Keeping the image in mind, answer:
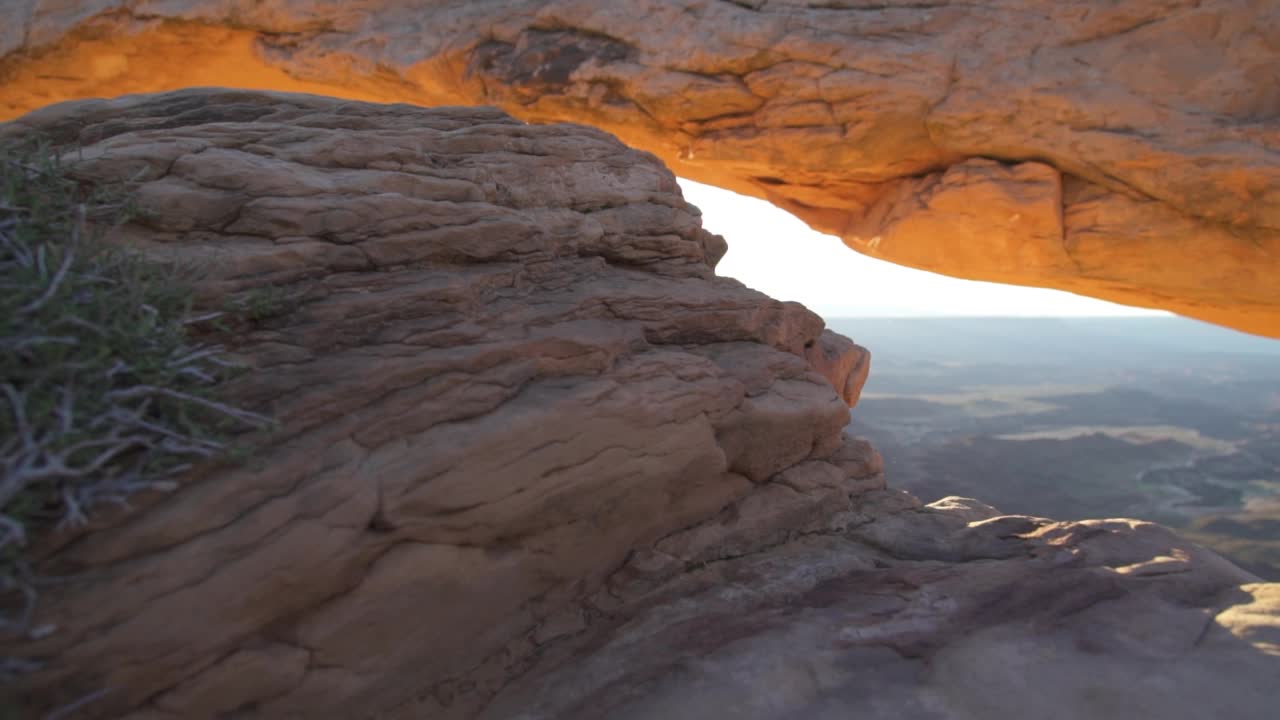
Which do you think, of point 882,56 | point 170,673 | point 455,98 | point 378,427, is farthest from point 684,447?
point 455,98

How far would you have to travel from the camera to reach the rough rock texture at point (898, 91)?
852 cm

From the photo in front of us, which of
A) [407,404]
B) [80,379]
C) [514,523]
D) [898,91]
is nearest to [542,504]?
[514,523]

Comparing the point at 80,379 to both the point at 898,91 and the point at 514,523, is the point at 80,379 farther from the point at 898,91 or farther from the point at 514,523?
the point at 898,91

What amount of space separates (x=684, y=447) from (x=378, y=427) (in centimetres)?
210

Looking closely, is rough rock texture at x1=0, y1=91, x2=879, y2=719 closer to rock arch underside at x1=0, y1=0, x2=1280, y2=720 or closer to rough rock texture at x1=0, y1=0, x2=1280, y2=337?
rock arch underside at x1=0, y1=0, x2=1280, y2=720

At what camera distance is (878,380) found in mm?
48125

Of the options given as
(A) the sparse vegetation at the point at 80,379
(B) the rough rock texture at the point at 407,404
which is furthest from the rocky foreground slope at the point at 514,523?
(A) the sparse vegetation at the point at 80,379

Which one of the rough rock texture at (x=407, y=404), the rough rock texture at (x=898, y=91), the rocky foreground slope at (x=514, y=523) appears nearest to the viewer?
the rough rock texture at (x=407, y=404)

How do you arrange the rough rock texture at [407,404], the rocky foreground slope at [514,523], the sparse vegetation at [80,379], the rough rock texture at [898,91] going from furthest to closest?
the rough rock texture at [898,91] → the rocky foreground slope at [514,523] → the rough rock texture at [407,404] → the sparse vegetation at [80,379]

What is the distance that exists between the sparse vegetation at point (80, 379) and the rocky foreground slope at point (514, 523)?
0.56ft

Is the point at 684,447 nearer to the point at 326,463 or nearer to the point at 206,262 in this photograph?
the point at 326,463

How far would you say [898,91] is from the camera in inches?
365

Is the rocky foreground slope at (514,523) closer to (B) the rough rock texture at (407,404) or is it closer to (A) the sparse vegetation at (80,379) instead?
(B) the rough rock texture at (407,404)

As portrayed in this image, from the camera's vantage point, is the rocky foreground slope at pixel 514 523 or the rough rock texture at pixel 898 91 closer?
the rocky foreground slope at pixel 514 523
